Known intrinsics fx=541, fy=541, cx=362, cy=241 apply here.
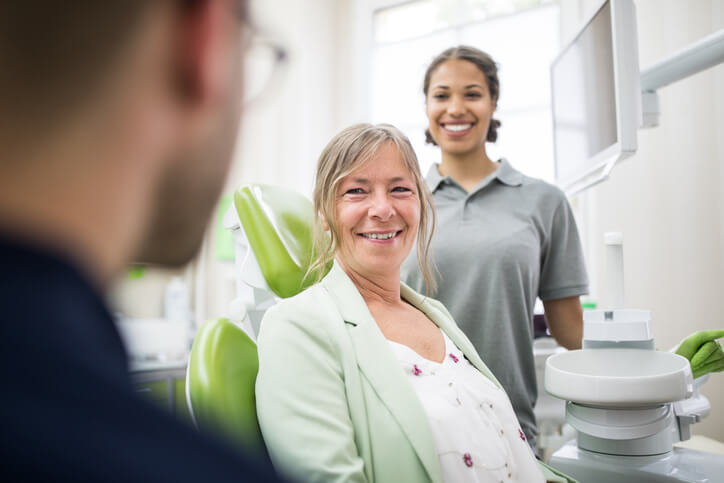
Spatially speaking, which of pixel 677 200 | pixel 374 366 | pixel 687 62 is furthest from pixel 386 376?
pixel 677 200

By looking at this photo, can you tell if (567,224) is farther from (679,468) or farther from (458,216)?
(679,468)

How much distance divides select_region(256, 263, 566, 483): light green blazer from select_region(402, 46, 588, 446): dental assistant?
498mm

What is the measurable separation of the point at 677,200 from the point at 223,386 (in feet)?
8.12

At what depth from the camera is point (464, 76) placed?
58.8 inches

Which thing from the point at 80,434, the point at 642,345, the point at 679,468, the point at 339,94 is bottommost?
the point at 679,468

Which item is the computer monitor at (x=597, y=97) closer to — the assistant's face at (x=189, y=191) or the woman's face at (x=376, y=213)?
the woman's face at (x=376, y=213)

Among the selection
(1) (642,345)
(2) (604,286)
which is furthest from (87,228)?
(2) (604,286)

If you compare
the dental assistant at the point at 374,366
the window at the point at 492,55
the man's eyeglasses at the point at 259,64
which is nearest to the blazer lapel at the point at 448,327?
the dental assistant at the point at 374,366

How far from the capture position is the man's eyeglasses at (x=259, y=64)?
0.29 m

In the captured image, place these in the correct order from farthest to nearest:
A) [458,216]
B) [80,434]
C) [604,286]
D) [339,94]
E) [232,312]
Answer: [339,94], [604,286], [458,216], [232,312], [80,434]

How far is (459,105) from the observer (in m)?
1.48

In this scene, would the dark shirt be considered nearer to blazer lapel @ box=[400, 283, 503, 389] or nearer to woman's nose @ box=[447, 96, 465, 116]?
blazer lapel @ box=[400, 283, 503, 389]

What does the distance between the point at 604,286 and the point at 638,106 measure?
1.62 metres

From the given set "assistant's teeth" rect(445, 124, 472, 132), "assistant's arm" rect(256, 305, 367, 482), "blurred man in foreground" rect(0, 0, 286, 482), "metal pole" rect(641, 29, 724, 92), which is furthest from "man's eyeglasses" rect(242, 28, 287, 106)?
"metal pole" rect(641, 29, 724, 92)
